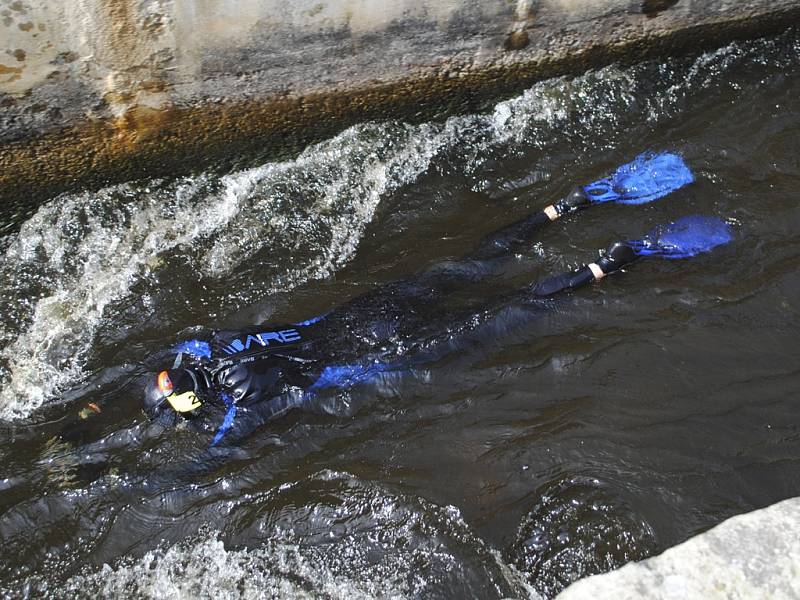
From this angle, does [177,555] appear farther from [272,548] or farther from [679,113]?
[679,113]

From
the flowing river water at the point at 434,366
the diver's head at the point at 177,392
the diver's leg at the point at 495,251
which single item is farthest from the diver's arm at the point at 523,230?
the diver's head at the point at 177,392

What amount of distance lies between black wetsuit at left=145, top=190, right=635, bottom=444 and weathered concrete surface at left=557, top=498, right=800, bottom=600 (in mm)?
1751

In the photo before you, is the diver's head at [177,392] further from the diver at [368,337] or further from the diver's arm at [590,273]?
the diver's arm at [590,273]

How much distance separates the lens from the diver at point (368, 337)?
382cm

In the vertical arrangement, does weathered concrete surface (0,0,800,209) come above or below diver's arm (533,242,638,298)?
above

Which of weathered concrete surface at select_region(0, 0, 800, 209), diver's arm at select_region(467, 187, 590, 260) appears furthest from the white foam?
weathered concrete surface at select_region(0, 0, 800, 209)

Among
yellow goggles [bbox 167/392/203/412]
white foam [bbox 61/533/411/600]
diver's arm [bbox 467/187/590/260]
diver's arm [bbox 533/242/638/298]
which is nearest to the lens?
white foam [bbox 61/533/411/600]

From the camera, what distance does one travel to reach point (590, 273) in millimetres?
4250

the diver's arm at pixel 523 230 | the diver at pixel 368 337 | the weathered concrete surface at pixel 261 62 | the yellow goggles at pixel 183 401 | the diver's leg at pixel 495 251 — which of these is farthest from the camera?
the diver's arm at pixel 523 230

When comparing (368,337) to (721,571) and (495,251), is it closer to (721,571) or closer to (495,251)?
(495,251)

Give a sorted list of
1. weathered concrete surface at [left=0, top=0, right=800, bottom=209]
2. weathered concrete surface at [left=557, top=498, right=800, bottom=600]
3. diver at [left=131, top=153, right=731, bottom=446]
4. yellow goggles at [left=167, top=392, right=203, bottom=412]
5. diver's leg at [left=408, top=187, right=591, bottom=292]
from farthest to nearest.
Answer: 1. diver's leg at [left=408, top=187, right=591, bottom=292]
2. weathered concrete surface at [left=0, top=0, right=800, bottom=209]
3. diver at [left=131, top=153, right=731, bottom=446]
4. yellow goggles at [left=167, top=392, right=203, bottom=412]
5. weathered concrete surface at [left=557, top=498, right=800, bottom=600]

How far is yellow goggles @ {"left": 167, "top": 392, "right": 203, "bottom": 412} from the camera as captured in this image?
11.9 ft

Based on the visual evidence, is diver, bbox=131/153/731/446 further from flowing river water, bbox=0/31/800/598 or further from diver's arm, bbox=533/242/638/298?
flowing river water, bbox=0/31/800/598

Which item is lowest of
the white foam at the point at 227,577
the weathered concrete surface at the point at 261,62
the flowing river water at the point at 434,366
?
the white foam at the point at 227,577
